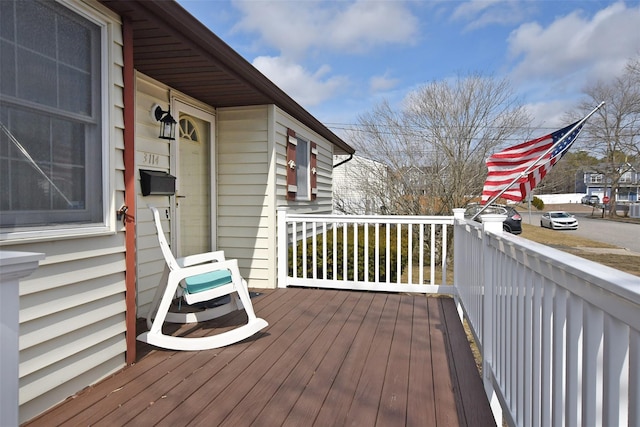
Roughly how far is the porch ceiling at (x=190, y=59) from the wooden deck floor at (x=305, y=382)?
208 centimetres

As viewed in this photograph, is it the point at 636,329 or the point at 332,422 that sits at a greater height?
the point at 636,329

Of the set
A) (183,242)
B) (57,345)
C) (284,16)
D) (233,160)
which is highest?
(284,16)

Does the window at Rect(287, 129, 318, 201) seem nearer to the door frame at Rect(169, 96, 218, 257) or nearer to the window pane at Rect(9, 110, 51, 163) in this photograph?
the door frame at Rect(169, 96, 218, 257)

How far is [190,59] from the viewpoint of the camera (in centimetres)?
306

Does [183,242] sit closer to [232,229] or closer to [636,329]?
[232,229]

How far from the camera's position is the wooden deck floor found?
6.15 ft

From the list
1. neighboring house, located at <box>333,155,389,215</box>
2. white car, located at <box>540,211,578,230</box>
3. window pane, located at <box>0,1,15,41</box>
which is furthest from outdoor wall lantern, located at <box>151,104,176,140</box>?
white car, located at <box>540,211,578,230</box>

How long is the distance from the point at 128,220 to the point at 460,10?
877 cm

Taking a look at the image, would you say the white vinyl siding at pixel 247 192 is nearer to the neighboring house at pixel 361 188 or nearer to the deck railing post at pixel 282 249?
the deck railing post at pixel 282 249

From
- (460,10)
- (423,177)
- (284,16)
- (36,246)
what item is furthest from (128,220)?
(460,10)

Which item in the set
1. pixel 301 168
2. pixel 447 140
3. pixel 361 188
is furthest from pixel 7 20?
pixel 361 188

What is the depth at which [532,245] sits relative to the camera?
143cm

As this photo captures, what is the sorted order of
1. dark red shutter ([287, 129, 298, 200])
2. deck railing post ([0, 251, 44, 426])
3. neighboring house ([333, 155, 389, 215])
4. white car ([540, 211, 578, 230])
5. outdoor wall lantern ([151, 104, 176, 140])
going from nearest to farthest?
deck railing post ([0, 251, 44, 426])
outdoor wall lantern ([151, 104, 176, 140])
dark red shutter ([287, 129, 298, 200])
neighboring house ([333, 155, 389, 215])
white car ([540, 211, 578, 230])

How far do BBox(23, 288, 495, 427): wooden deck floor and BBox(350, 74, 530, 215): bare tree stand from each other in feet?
20.6
